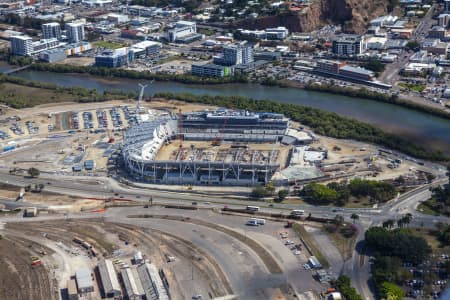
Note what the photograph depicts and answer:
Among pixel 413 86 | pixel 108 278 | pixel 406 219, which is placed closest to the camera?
pixel 108 278

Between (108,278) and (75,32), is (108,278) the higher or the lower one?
the lower one

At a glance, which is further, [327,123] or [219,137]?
[327,123]

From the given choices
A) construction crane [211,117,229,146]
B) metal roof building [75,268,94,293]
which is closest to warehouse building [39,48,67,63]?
construction crane [211,117,229,146]

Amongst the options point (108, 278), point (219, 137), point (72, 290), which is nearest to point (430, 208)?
point (219, 137)

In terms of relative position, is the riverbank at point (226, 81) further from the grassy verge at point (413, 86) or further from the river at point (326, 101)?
the grassy verge at point (413, 86)

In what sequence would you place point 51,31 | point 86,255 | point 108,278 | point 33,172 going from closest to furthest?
point 108,278 < point 86,255 < point 33,172 < point 51,31

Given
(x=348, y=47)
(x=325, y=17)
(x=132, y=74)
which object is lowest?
(x=132, y=74)

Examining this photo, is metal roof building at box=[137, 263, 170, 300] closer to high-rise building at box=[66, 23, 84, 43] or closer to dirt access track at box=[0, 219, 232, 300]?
dirt access track at box=[0, 219, 232, 300]

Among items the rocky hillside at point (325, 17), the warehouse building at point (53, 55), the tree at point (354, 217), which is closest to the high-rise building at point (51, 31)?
the warehouse building at point (53, 55)

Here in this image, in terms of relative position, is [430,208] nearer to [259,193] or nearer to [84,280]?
[259,193]
